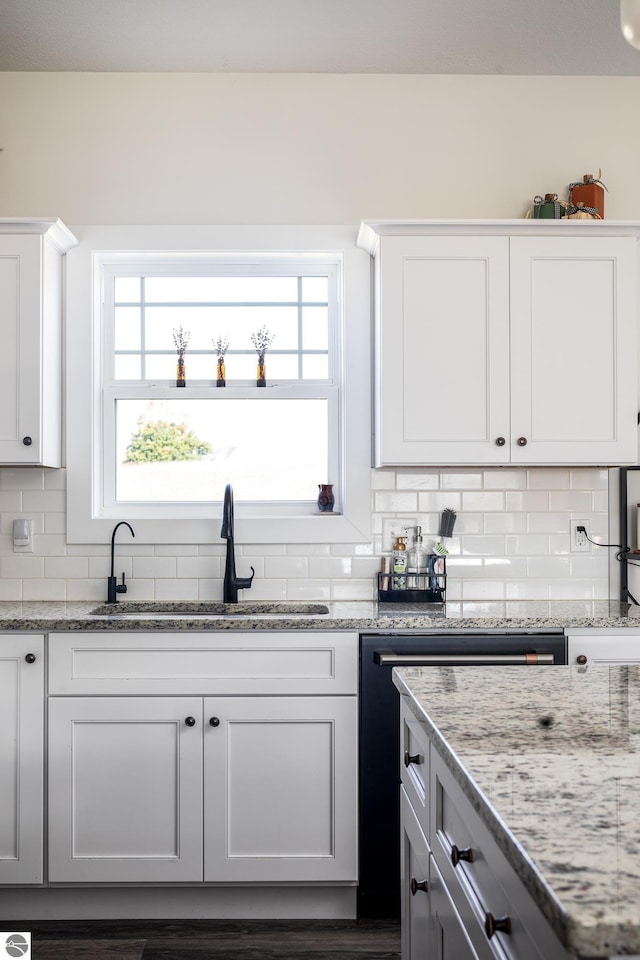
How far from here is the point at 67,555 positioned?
130 inches

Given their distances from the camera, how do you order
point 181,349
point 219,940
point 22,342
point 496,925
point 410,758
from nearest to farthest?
point 496,925
point 410,758
point 219,940
point 22,342
point 181,349

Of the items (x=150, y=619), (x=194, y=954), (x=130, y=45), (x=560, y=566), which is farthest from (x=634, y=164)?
(x=194, y=954)

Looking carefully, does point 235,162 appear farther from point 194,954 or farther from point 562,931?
point 562,931

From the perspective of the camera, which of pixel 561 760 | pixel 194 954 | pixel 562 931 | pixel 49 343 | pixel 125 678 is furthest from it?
pixel 49 343

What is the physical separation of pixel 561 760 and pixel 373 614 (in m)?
1.72

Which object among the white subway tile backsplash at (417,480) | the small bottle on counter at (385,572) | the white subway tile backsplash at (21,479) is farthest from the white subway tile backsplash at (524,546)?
the white subway tile backsplash at (21,479)

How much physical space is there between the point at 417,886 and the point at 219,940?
139 cm

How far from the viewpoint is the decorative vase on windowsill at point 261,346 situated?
345 cm

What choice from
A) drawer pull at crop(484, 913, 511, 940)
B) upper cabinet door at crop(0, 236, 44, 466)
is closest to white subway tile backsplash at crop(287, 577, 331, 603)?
upper cabinet door at crop(0, 236, 44, 466)

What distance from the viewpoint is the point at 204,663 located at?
2.73 m

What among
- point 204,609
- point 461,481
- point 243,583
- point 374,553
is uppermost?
point 461,481

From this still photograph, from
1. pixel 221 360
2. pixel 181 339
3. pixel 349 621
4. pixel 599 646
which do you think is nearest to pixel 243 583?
pixel 349 621

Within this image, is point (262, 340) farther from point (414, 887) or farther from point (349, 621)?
point (414, 887)

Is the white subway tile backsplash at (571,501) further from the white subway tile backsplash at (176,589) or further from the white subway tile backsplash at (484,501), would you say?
the white subway tile backsplash at (176,589)
